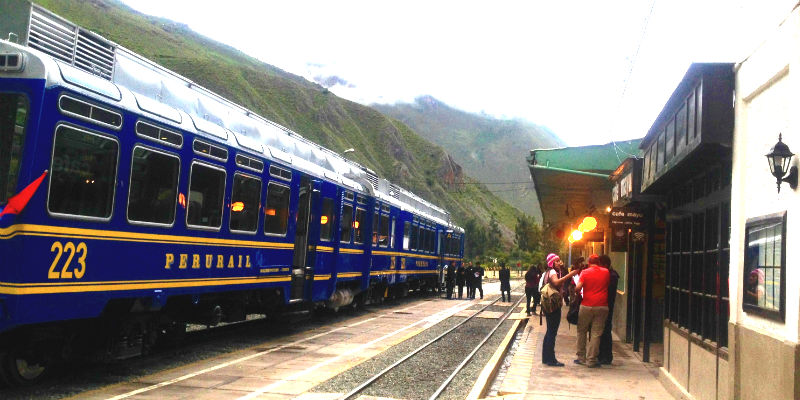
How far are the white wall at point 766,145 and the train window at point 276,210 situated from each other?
298 inches

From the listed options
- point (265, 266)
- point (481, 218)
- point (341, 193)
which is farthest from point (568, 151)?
point (481, 218)

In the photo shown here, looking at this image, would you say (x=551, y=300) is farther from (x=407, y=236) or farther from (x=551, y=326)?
(x=407, y=236)

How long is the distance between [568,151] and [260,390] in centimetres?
1070

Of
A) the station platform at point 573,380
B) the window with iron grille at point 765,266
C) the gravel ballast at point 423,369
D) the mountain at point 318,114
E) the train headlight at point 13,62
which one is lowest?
the gravel ballast at point 423,369

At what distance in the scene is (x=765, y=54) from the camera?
19.6 feet

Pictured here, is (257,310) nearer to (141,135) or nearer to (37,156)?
(141,135)

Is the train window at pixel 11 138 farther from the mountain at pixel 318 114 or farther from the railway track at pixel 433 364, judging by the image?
the mountain at pixel 318 114

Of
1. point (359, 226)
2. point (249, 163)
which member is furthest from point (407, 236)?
point (249, 163)

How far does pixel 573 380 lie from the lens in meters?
10.2

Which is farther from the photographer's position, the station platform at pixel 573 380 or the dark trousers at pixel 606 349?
the dark trousers at pixel 606 349

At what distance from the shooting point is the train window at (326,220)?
48.8 ft

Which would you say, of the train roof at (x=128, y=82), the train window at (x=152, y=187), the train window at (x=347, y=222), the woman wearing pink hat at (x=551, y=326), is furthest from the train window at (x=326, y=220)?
the train window at (x=152, y=187)

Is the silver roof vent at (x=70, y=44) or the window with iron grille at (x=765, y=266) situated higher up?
the silver roof vent at (x=70, y=44)

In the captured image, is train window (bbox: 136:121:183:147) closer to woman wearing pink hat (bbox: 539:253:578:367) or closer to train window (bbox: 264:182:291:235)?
train window (bbox: 264:182:291:235)
